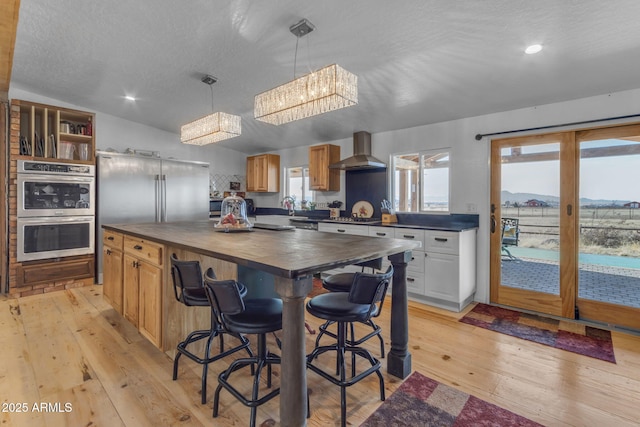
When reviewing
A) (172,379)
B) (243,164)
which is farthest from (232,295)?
(243,164)

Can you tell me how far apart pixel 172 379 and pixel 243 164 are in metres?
5.20

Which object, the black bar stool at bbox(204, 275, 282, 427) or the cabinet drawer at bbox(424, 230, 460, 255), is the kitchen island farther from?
the cabinet drawer at bbox(424, 230, 460, 255)

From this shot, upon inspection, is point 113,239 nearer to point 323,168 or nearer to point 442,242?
point 323,168

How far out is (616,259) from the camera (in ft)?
9.59

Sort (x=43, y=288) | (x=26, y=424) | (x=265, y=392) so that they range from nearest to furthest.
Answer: (x=26, y=424) < (x=265, y=392) < (x=43, y=288)

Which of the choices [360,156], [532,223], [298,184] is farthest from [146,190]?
[532,223]

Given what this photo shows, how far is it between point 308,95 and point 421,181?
8.62 ft

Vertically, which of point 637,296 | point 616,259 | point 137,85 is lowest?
point 637,296

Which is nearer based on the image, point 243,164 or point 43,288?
point 43,288

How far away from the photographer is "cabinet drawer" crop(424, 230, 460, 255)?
3303 mm

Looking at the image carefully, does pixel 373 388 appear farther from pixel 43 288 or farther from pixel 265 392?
pixel 43 288

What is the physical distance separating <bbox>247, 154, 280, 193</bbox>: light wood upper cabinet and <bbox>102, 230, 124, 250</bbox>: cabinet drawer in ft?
10.3

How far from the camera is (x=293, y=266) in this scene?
1333mm

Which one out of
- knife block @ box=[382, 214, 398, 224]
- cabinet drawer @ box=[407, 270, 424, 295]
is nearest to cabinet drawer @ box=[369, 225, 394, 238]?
knife block @ box=[382, 214, 398, 224]
